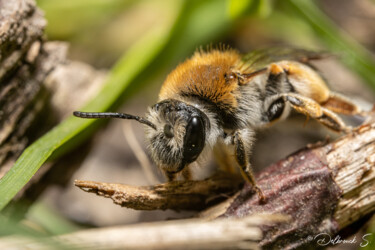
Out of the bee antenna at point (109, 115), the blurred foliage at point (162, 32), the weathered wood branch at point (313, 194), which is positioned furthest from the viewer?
the blurred foliage at point (162, 32)

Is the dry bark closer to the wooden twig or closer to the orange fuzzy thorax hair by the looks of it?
the orange fuzzy thorax hair

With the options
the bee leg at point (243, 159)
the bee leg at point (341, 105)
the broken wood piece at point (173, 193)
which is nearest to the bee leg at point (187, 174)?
the broken wood piece at point (173, 193)

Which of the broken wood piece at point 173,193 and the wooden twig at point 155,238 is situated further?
the broken wood piece at point 173,193

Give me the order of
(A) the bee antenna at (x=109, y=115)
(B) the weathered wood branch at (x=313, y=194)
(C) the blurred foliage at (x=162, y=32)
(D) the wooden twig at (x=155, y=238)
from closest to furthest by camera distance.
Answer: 1. (D) the wooden twig at (x=155, y=238)
2. (B) the weathered wood branch at (x=313, y=194)
3. (A) the bee antenna at (x=109, y=115)
4. (C) the blurred foliage at (x=162, y=32)

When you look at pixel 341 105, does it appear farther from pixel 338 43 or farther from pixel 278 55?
pixel 338 43

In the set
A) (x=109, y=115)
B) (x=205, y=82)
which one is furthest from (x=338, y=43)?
(x=109, y=115)

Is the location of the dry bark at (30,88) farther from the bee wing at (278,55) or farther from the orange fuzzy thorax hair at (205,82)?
the bee wing at (278,55)

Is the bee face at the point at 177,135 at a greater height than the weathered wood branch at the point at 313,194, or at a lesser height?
greater

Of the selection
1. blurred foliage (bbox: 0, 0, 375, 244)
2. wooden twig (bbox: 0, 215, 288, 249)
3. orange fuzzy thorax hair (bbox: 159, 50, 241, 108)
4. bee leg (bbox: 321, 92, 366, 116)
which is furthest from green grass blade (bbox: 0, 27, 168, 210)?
bee leg (bbox: 321, 92, 366, 116)
